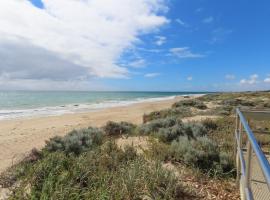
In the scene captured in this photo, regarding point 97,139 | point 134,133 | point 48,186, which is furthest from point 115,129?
point 48,186

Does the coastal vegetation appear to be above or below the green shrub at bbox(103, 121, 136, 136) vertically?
above

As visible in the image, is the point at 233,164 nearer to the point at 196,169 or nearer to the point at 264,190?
the point at 196,169

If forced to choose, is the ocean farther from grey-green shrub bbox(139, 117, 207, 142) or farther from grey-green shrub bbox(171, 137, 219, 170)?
grey-green shrub bbox(171, 137, 219, 170)

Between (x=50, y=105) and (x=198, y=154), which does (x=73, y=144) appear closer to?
(x=198, y=154)

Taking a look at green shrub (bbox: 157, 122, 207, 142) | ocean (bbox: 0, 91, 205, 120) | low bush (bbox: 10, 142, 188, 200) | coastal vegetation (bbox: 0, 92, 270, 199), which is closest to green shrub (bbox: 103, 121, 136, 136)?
green shrub (bbox: 157, 122, 207, 142)

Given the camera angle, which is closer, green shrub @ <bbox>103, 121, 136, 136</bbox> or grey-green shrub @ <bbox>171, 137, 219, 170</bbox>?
grey-green shrub @ <bbox>171, 137, 219, 170</bbox>

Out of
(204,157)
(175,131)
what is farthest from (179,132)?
(204,157)

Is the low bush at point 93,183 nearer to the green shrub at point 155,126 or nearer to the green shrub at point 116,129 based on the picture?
the green shrub at point 155,126

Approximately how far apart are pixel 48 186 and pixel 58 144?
14.1 ft

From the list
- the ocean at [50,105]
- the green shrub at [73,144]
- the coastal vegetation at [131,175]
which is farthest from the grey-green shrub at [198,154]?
the ocean at [50,105]

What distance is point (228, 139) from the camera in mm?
7156

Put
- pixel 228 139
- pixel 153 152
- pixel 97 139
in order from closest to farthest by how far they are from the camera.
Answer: pixel 153 152, pixel 228 139, pixel 97 139

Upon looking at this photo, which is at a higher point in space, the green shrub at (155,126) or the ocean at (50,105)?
the green shrub at (155,126)

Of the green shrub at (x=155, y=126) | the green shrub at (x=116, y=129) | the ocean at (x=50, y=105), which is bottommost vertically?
the ocean at (x=50, y=105)
